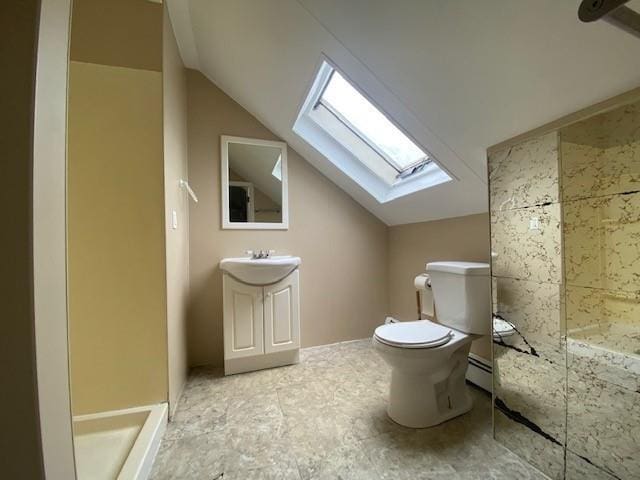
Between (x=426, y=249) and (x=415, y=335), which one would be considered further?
(x=426, y=249)

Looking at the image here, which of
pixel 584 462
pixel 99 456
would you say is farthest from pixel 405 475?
pixel 99 456

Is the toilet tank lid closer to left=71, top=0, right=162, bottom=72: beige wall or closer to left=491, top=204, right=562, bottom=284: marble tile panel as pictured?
left=491, top=204, right=562, bottom=284: marble tile panel

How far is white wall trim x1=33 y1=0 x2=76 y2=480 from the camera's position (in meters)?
0.50

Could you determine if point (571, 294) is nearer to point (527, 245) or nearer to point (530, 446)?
point (527, 245)

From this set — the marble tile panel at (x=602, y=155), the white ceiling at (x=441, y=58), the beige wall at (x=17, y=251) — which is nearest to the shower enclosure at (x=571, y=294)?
the marble tile panel at (x=602, y=155)

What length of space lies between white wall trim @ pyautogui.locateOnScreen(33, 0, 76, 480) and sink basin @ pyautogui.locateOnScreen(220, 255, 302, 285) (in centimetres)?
126

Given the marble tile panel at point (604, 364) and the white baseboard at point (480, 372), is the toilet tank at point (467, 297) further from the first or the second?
the marble tile panel at point (604, 364)

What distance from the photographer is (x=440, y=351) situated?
133 centimetres

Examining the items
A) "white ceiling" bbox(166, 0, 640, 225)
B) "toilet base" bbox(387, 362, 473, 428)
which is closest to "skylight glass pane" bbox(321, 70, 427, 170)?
"white ceiling" bbox(166, 0, 640, 225)

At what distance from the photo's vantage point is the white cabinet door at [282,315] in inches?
77.7

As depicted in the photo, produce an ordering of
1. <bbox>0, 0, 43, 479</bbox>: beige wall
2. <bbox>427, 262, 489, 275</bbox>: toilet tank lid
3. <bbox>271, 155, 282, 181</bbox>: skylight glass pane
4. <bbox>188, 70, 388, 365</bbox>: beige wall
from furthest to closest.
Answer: <bbox>271, 155, 282, 181</bbox>: skylight glass pane → <bbox>188, 70, 388, 365</bbox>: beige wall → <bbox>427, 262, 489, 275</bbox>: toilet tank lid → <bbox>0, 0, 43, 479</bbox>: beige wall

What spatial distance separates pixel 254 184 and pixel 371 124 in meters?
1.06

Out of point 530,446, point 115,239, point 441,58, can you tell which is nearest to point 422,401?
point 530,446

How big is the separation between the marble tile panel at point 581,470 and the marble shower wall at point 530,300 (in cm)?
2
